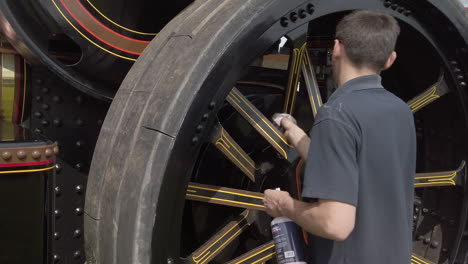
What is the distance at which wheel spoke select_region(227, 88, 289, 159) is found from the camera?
162cm

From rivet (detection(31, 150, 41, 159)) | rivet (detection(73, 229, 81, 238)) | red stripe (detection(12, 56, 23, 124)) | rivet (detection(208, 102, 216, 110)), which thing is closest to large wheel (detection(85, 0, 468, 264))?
rivet (detection(208, 102, 216, 110))

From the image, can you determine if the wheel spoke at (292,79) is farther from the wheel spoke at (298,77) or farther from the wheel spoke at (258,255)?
the wheel spoke at (258,255)

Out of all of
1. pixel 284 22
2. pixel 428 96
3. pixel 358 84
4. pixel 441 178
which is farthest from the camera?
pixel 441 178

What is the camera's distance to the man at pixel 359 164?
1263 mm

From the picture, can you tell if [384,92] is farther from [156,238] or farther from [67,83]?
[67,83]

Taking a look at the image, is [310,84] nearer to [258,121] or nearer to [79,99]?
[258,121]

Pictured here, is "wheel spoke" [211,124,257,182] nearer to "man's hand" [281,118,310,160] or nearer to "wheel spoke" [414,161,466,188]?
"man's hand" [281,118,310,160]

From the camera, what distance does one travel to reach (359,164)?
1.32 m

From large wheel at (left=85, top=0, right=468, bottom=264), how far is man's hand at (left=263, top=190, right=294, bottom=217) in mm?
188

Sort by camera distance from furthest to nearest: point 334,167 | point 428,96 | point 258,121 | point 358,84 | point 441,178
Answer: point 441,178 → point 428,96 → point 258,121 → point 358,84 → point 334,167

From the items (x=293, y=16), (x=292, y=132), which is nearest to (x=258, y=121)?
(x=292, y=132)

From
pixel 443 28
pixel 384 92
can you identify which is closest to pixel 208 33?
pixel 384 92

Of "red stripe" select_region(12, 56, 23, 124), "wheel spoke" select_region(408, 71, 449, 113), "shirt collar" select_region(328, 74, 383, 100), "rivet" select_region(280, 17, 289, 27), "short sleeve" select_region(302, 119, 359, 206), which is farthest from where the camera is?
"wheel spoke" select_region(408, 71, 449, 113)

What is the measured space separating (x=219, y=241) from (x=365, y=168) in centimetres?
56
